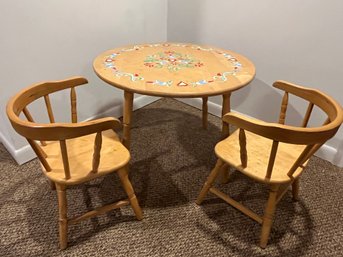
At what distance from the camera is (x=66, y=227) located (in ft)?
4.25

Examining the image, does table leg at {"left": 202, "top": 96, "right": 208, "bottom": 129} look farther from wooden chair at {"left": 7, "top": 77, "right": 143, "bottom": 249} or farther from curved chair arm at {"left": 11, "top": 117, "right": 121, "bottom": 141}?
curved chair arm at {"left": 11, "top": 117, "right": 121, "bottom": 141}

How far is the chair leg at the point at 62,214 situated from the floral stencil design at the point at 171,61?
0.73 meters

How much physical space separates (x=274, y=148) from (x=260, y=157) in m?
0.26

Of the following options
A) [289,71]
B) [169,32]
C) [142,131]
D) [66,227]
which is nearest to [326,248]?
[289,71]

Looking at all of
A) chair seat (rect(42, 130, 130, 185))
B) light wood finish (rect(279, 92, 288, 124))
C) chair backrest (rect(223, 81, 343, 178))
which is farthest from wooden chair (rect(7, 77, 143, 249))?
light wood finish (rect(279, 92, 288, 124))

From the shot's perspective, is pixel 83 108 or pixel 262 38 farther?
pixel 83 108

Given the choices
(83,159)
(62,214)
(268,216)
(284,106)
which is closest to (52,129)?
(83,159)

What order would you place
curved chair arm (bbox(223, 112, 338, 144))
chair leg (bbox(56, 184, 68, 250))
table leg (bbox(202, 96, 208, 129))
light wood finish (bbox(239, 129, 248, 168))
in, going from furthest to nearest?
table leg (bbox(202, 96, 208, 129)) → chair leg (bbox(56, 184, 68, 250)) → light wood finish (bbox(239, 129, 248, 168)) → curved chair arm (bbox(223, 112, 338, 144))

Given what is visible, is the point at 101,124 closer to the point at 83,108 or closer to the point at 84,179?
the point at 84,179

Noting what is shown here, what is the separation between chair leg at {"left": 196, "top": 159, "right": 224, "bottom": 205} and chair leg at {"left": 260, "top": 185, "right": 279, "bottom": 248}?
0.81 feet

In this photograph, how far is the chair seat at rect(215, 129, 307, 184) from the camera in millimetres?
1192

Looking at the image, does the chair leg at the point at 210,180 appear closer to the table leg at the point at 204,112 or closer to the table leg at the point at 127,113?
the table leg at the point at 127,113

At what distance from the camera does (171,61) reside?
1.57 meters

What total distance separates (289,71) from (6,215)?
1.81 meters
